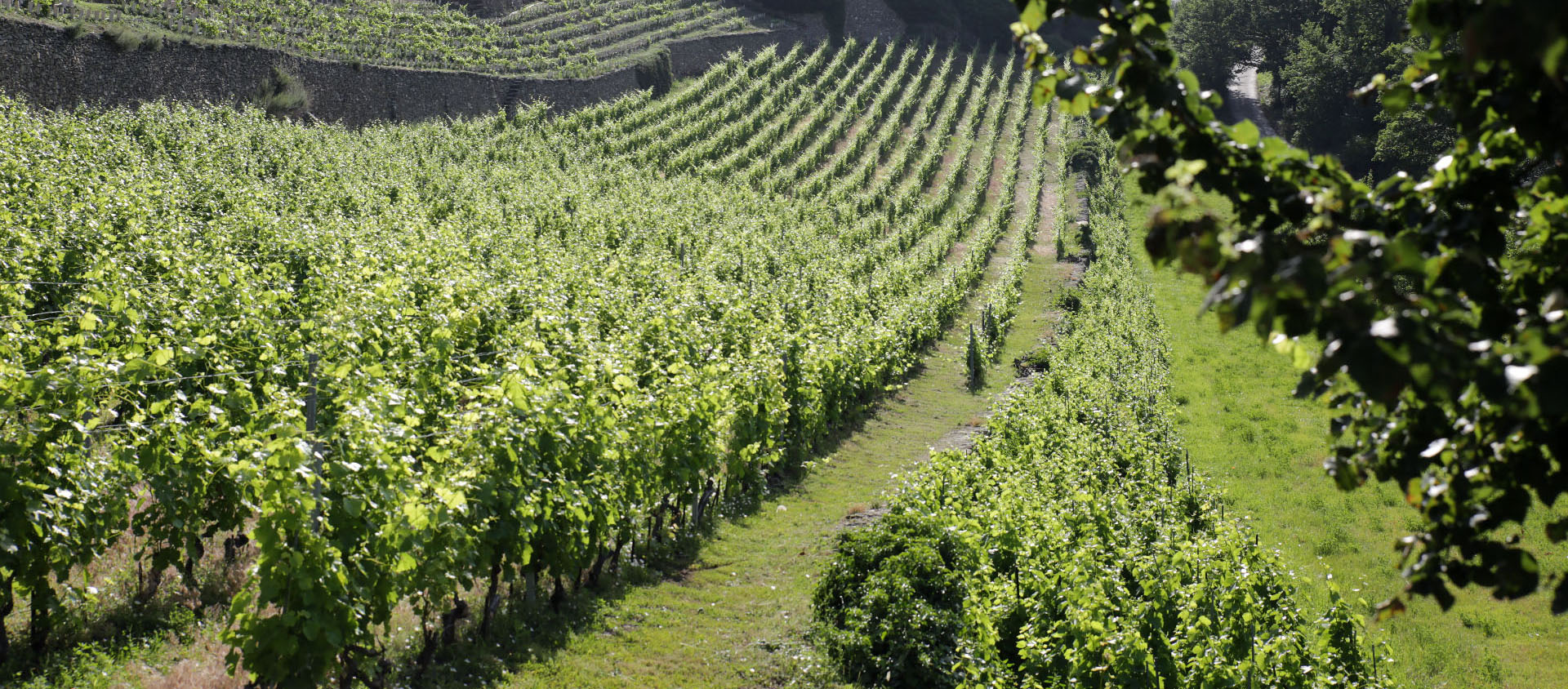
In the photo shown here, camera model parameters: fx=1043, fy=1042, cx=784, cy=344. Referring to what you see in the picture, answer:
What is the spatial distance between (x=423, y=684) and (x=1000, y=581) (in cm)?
453

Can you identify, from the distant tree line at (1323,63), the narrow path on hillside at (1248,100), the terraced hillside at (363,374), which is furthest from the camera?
the narrow path on hillside at (1248,100)

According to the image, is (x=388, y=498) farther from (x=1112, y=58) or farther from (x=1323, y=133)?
(x=1323, y=133)

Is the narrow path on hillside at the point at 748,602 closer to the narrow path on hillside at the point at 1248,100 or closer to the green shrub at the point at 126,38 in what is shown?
the green shrub at the point at 126,38

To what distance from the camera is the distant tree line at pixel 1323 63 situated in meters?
39.8

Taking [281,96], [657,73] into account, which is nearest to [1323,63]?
[657,73]

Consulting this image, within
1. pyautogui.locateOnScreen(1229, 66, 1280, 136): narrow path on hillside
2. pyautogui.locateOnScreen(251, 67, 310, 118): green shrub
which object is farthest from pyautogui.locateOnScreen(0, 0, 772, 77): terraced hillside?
pyautogui.locateOnScreen(1229, 66, 1280, 136): narrow path on hillside

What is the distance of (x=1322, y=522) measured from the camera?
569 inches

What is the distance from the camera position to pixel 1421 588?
2.88m

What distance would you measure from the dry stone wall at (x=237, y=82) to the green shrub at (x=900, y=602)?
25776 mm

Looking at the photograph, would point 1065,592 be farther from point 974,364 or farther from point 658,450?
point 974,364

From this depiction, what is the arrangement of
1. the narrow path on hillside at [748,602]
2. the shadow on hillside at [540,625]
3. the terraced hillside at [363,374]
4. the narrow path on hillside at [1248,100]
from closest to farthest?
the terraced hillside at [363,374] → the shadow on hillside at [540,625] → the narrow path on hillside at [748,602] → the narrow path on hillside at [1248,100]

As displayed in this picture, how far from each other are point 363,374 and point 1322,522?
12.7 meters

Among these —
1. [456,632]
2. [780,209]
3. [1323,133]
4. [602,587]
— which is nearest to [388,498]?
[456,632]

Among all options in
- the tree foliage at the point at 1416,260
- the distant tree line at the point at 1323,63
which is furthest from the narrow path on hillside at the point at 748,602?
the distant tree line at the point at 1323,63
